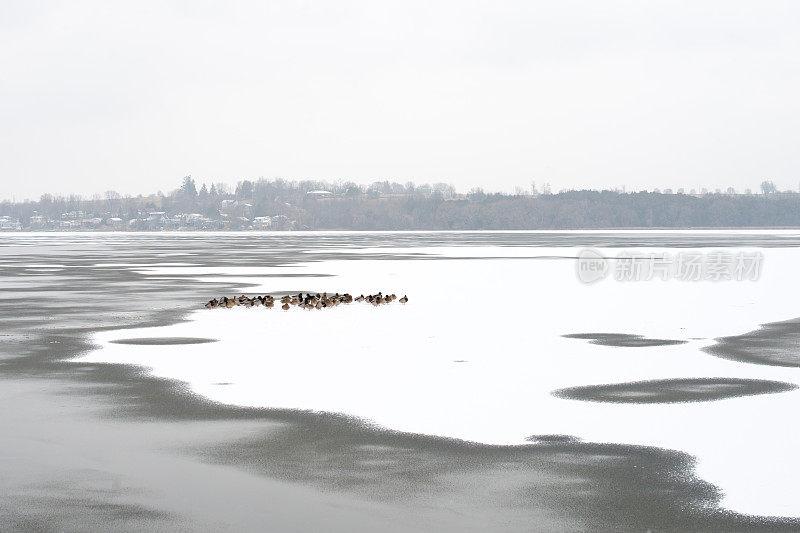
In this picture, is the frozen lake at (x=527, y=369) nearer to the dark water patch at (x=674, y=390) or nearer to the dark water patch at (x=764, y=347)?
the dark water patch at (x=674, y=390)

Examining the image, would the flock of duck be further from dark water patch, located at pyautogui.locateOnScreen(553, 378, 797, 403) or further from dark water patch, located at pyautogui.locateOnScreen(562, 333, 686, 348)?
dark water patch, located at pyautogui.locateOnScreen(553, 378, 797, 403)

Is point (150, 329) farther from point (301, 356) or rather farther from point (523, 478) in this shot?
point (523, 478)

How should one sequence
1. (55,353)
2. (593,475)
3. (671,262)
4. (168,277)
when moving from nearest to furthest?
1. (593,475)
2. (55,353)
3. (168,277)
4. (671,262)

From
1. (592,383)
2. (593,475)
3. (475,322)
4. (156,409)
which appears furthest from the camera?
(475,322)

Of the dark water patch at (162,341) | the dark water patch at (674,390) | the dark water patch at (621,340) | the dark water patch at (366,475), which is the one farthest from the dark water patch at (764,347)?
the dark water patch at (162,341)

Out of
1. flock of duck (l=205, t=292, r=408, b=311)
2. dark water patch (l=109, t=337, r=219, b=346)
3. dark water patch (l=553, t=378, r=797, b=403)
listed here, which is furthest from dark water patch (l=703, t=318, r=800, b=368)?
flock of duck (l=205, t=292, r=408, b=311)

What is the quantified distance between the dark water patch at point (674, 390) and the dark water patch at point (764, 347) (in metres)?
2.21

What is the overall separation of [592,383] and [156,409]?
5897 millimetres

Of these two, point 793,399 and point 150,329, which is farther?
point 150,329

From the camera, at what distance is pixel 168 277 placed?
3956 centimetres

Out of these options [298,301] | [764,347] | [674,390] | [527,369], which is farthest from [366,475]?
[298,301]

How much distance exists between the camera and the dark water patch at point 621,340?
18.2 m

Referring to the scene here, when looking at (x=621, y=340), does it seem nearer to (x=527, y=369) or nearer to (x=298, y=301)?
(x=527, y=369)

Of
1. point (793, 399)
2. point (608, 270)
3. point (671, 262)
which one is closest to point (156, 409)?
point (793, 399)
